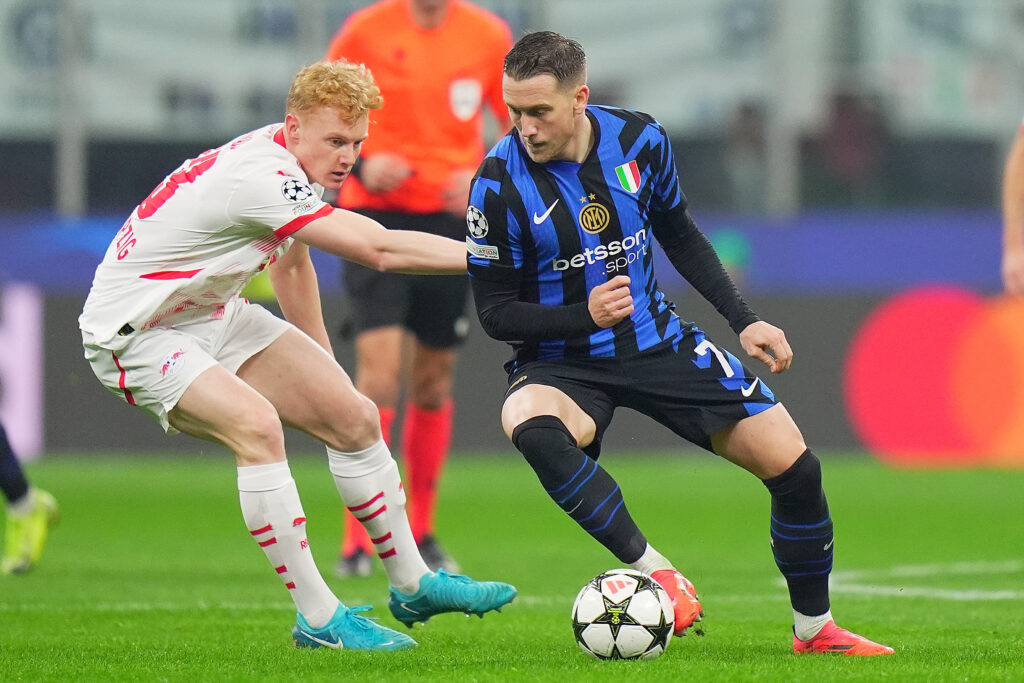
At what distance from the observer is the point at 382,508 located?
5.03m

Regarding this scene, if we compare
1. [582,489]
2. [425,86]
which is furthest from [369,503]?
[425,86]

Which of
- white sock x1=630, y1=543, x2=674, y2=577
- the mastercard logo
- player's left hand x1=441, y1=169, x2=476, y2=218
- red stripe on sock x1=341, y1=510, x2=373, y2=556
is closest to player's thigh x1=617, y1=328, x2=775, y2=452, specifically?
white sock x1=630, y1=543, x2=674, y2=577

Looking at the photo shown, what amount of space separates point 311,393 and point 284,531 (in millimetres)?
480

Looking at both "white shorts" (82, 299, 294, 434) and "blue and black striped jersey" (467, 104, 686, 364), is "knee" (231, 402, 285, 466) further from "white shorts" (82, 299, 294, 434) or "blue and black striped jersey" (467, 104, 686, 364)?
"blue and black striped jersey" (467, 104, 686, 364)

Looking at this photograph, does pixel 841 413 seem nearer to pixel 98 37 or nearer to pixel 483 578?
pixel 483 578

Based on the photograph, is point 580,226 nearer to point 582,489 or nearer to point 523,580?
point 582,489

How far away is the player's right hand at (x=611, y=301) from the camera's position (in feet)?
14.3

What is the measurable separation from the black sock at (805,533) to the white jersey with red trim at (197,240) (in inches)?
60.4

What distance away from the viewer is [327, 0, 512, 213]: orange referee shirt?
23.6 feet

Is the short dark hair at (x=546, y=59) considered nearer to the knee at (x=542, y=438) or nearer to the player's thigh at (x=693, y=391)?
the player's thigh at (x=693, y=391)

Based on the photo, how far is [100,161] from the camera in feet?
49.0

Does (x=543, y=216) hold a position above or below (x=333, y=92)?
below

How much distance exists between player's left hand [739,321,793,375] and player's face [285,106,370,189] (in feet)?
4.17

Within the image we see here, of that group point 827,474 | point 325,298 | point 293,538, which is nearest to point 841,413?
point 827,474
